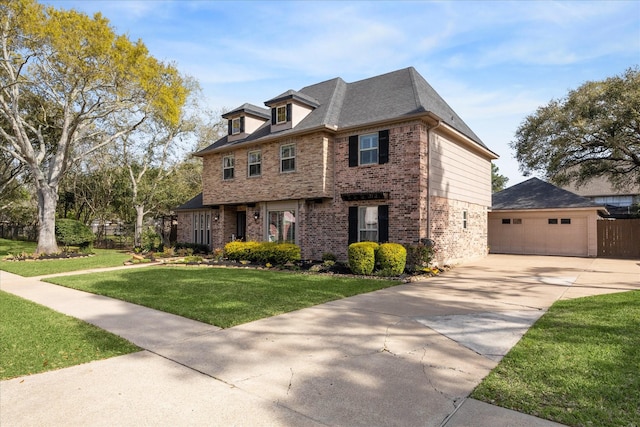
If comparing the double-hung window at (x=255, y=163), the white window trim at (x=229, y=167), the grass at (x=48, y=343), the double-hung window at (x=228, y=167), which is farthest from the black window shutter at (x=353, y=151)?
the grass at (x=48, y=343)

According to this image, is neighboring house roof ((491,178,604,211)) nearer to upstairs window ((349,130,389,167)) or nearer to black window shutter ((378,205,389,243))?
black window shutter ((378,205,389,243))

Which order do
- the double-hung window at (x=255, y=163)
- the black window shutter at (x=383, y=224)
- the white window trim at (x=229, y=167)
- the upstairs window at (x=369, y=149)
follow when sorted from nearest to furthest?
the black window shutter at (x=383, y=224) < the upstairs window at (x=369, y=149) < the double-hung window at (x=255, y=163) < the white window trim at (x=229, y=167)

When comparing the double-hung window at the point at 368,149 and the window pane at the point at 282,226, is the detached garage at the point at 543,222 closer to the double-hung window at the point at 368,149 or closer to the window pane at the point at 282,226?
the double-hung window at the point at 368,149

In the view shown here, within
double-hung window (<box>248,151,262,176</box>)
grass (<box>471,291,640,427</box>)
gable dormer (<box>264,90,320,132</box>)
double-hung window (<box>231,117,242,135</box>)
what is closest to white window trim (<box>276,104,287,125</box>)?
gable dormer (<box>264,90,320,132</box>)

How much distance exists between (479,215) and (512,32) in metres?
10.3

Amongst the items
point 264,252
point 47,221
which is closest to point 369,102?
point 264,252

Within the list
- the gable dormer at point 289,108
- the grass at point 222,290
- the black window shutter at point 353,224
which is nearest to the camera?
the grass at point 222,290

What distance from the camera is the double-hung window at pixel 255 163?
1669cm

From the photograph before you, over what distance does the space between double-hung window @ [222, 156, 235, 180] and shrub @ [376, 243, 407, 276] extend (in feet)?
31.1

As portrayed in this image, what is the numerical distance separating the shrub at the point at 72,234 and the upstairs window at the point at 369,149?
1743cm

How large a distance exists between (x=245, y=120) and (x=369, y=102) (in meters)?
6.52

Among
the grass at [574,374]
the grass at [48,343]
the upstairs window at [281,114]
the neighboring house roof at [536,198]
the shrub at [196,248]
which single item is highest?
the upstairs window at [281,114]

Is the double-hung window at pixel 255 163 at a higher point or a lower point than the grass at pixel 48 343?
higher

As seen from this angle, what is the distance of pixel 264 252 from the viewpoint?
14.3m
